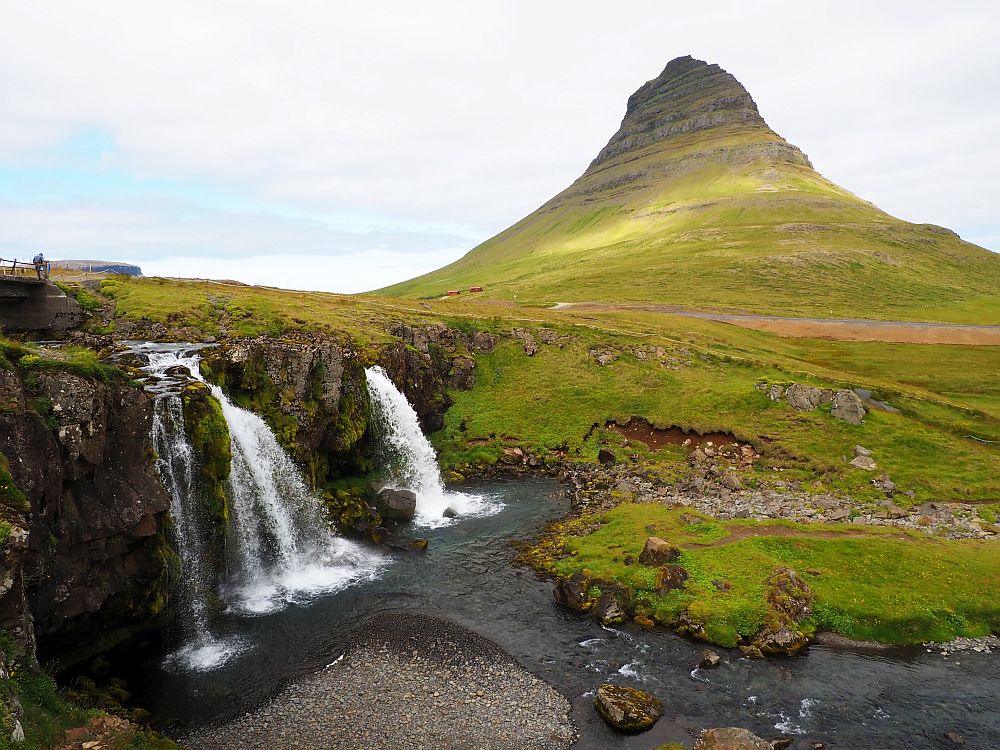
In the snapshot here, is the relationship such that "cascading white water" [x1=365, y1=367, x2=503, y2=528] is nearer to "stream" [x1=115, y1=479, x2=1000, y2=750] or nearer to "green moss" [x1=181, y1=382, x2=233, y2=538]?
"stream" [x1=115, y1=479, x2=1000, y2=750]

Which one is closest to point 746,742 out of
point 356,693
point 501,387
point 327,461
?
point 356,693

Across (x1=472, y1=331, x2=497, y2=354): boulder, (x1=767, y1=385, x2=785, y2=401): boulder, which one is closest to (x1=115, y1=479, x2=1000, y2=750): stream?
(x1=767, y1=385, x2=785, y2=401): boulder

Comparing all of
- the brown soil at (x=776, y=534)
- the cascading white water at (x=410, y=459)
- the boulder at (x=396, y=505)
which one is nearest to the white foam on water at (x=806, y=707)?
the brown soil at (x=776, y=534)

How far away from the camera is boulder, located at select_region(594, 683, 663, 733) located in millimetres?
22938

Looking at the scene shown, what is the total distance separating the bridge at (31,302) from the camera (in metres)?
40.0

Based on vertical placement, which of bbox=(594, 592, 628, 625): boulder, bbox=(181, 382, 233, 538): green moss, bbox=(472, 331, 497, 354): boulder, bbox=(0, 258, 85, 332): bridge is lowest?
bbox=(594, 592, 628, 625): boulder

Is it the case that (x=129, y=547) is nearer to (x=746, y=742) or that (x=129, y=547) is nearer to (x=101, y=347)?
(x=101, y=347)

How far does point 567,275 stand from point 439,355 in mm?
134504

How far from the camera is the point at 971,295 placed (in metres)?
158

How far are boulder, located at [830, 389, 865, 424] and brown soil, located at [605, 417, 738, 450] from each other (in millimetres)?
10934

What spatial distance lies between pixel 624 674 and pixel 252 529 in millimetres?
23022

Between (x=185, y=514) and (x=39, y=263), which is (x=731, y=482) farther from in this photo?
(x=39, y=263)

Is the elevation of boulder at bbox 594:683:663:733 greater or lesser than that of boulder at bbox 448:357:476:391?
lesser

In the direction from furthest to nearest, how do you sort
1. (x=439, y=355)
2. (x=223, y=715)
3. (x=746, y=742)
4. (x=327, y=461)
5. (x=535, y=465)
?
(x=439, y=355)
(x=535, y=465)
(x=327, y=461)
(x=223, y=715)
(x=746, y=742)
